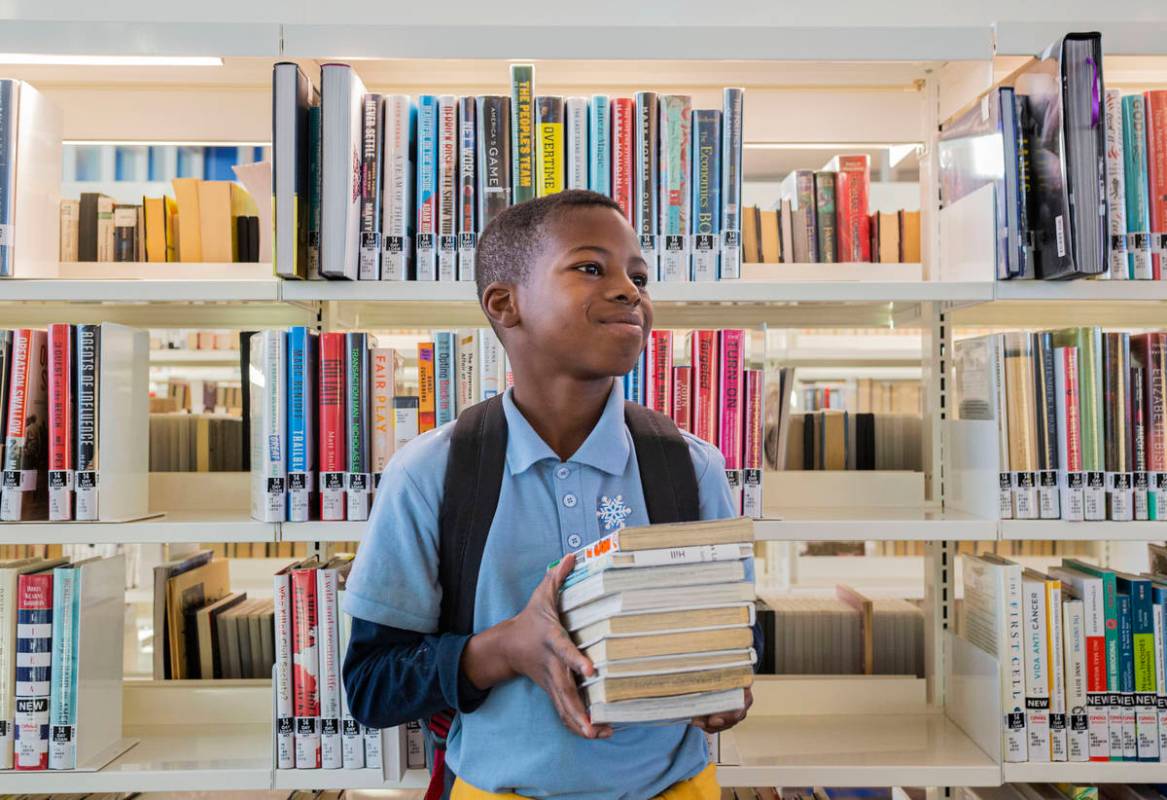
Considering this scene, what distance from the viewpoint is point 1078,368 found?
151 centimetres

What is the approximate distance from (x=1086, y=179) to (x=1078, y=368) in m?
0.33

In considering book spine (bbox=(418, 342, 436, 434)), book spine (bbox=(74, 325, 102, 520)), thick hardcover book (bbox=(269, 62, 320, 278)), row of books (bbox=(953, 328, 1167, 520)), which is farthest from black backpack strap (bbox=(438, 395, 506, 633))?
row of books (bbox=(953, 328, 1167, 520))

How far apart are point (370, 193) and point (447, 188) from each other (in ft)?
0.43

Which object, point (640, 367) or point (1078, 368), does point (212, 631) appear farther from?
point (1078, 368)

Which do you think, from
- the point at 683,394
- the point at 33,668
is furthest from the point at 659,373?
the point at 33,668

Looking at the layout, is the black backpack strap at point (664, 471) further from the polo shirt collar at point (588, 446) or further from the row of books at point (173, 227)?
the row of books at point (173, 227)

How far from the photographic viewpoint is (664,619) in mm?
814

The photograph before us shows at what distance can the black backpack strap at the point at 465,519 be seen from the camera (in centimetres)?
96

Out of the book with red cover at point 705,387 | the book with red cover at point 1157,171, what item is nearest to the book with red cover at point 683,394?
the book with red cover at point 705,387

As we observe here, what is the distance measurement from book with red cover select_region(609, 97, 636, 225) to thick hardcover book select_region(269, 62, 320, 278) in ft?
1.73

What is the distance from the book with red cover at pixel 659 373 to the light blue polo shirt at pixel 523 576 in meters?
0.49

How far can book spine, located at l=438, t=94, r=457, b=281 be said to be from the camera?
1.48 m

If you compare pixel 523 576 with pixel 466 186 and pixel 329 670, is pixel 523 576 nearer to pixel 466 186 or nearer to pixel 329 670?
pixel 329 670

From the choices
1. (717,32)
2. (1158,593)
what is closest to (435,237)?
(717,32)
